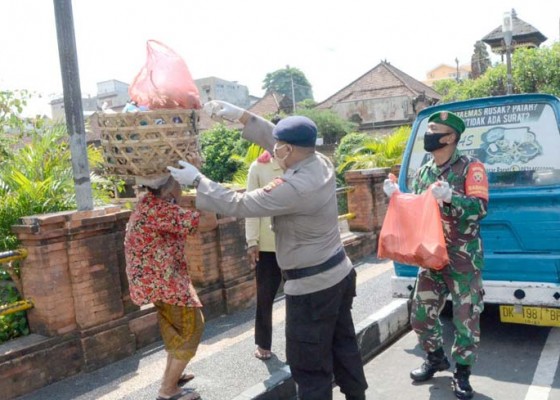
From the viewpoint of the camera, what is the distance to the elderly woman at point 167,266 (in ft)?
10.8

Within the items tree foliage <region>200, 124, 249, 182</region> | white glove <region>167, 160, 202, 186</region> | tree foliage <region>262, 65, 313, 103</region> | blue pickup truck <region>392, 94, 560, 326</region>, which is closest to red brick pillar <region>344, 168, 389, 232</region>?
blue pickup truck <region>392, 94, 560, 326</region>

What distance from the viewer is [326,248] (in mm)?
3186

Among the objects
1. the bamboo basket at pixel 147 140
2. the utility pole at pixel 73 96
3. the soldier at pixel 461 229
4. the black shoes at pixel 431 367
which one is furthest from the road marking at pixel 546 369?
the utility pole at pixel 73 96

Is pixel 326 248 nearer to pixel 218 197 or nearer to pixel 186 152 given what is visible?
pixel 218 197

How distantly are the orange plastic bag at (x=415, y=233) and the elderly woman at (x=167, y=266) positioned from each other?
1.35 metres

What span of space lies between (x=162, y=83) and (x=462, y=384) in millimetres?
2892

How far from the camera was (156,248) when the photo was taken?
337 centimetres

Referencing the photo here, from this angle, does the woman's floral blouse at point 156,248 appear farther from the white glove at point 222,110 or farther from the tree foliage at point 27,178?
the tree foliage at point 27,178

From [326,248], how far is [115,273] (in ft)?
7.14

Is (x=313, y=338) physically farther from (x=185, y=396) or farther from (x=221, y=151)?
(x=221, y=151)

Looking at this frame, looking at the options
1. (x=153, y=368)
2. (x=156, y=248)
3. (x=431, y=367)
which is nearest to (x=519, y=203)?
(x=431, y=367)

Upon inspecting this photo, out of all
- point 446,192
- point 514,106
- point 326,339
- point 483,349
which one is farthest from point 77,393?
point 514,106

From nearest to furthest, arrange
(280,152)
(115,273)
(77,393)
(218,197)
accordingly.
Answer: (218,197), (280,152), (77,393), (115,273)

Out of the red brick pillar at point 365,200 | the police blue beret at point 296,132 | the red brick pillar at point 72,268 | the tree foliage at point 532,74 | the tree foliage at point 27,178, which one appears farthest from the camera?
the tree foliage at point 532,74
